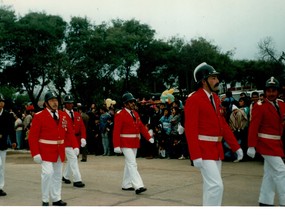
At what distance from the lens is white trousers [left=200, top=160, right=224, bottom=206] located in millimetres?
4684

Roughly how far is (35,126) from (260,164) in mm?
5920

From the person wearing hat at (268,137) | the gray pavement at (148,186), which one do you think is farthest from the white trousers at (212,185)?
the gray pavement at (148,186)

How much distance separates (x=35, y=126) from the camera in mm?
6254

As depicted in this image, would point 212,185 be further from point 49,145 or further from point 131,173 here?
point 131,173

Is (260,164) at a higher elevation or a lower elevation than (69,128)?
lower

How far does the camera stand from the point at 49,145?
6.30 m

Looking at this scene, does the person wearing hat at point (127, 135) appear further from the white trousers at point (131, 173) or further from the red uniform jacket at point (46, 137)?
the red uniform jacket at point (46, 137)

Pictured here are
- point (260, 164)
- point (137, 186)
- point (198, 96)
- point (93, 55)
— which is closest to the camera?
point (198, 96)

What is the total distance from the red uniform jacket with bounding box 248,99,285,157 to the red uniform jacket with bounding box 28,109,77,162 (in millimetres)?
2688

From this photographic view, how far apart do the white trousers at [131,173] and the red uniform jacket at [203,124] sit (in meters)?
2.55

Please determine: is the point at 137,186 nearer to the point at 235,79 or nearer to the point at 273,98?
the point at 273,98

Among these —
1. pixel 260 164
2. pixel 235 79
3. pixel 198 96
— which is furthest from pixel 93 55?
pixel 198 96

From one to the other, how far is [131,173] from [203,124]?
2.67 m

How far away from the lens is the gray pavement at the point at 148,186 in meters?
6.75
